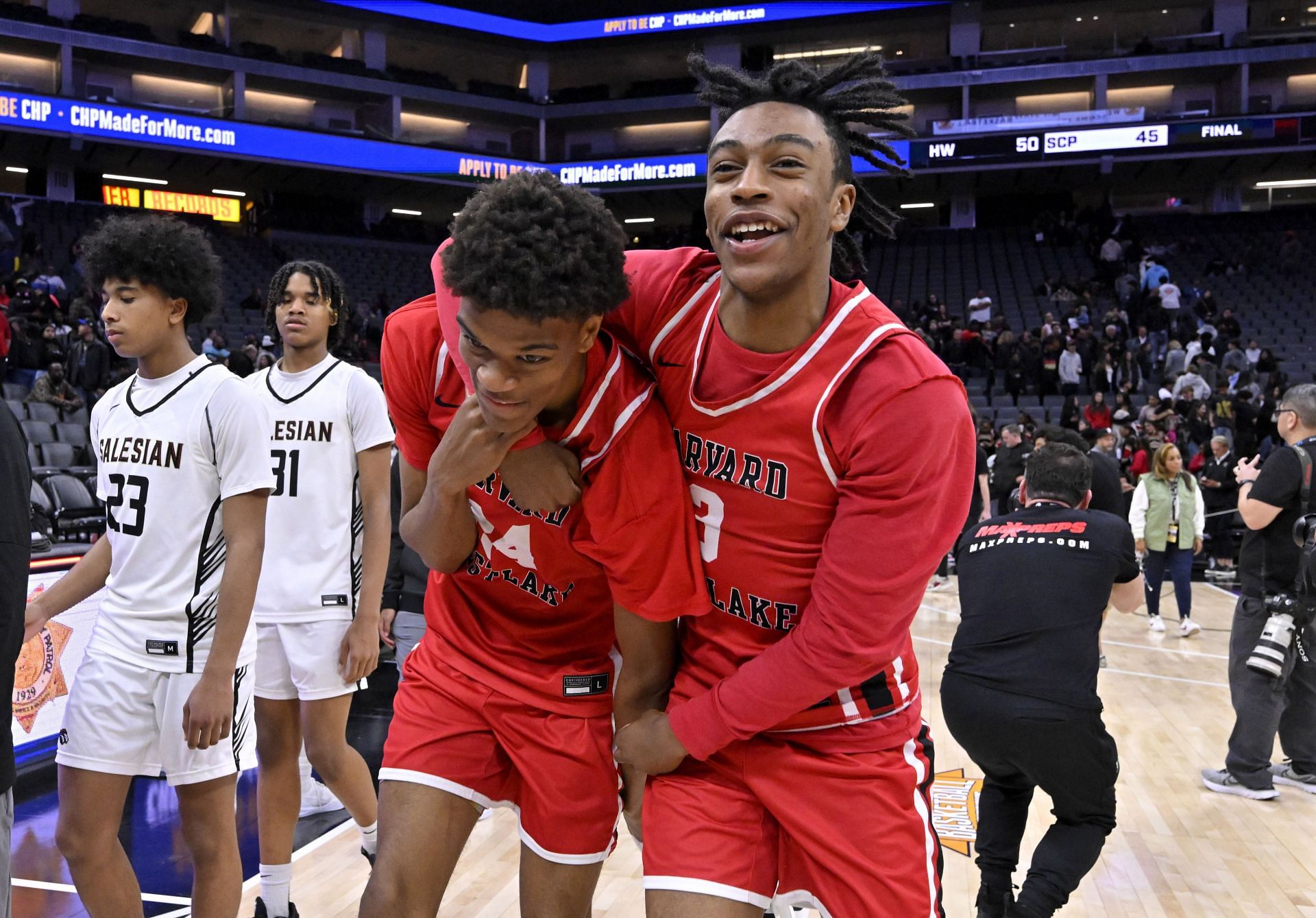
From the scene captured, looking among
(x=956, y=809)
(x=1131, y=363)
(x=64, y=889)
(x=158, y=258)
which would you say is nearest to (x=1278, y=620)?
(x=956, y=809)

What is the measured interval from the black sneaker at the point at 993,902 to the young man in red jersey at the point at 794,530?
1.70 metres

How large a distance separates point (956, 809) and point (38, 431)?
909cm

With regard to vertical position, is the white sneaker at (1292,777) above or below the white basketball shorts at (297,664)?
below

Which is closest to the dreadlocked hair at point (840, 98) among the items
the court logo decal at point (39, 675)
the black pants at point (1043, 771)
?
the black pants at point (1043, 771)

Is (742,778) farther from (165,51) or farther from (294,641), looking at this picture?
(165,51)

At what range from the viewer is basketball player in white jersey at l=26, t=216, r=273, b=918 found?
273 centimetres

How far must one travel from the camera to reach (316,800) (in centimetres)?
496

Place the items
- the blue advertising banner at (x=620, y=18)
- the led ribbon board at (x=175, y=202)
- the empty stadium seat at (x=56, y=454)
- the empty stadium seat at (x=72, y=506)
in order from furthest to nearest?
the blue advertising banner at (x=620, y=18) → the led ribbon board at (x=175, y=202) → the empty stadium seat at (x=56, y=454) → the empty stadium seat at (x=72, y=506)

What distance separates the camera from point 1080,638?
3449mm

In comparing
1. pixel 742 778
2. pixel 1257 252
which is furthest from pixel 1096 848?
pixel 1257 252

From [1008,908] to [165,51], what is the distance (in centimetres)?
A: 2813

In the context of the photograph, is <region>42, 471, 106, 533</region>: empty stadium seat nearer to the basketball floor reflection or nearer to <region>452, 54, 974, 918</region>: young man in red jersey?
the basketball floor reflection

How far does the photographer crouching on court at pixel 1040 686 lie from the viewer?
3.37m

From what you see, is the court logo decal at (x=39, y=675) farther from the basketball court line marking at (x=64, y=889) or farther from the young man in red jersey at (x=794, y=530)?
the young man in red jersey at (x=794, y=530)
